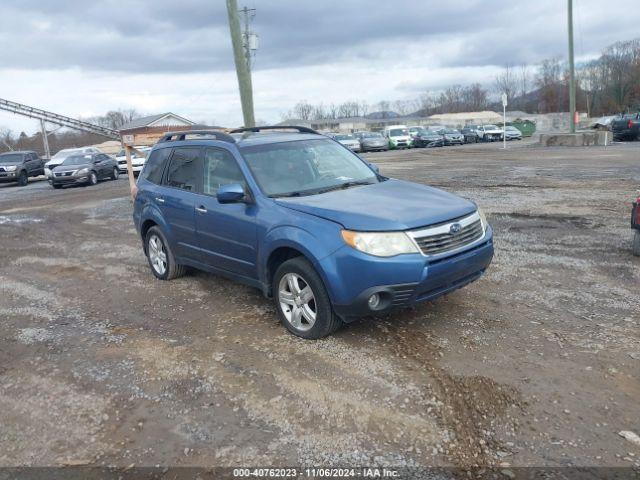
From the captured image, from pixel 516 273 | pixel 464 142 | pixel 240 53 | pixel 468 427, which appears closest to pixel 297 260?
pixel 468 427

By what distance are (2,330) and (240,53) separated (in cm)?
942

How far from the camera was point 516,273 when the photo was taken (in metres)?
6.23

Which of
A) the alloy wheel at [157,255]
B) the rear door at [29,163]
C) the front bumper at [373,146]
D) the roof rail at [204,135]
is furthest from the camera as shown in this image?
the front bumper at [373,146]

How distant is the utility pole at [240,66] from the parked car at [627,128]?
28.1 m

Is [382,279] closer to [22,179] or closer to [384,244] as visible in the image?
[384,244]

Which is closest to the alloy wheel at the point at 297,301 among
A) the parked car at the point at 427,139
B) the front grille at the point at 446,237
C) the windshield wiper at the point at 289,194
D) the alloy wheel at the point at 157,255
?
the windshield wiper at the point at 289,194

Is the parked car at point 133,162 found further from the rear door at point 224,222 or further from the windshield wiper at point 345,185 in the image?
the windshield wiper at point 345,185

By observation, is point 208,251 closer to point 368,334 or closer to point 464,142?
point 368,334

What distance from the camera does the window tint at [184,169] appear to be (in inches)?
234

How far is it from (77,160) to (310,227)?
21359mm

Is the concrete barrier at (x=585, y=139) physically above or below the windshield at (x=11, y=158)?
below

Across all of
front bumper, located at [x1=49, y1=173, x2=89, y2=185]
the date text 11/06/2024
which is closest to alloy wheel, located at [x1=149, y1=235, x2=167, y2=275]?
the date text 11/06/2024

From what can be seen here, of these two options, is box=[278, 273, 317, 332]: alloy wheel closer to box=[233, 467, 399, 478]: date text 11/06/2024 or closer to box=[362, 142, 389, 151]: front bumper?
box=[233, 467, 399, 478]: date text 11/06/2024

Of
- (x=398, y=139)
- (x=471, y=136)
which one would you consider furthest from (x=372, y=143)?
(x=471, y=136)
